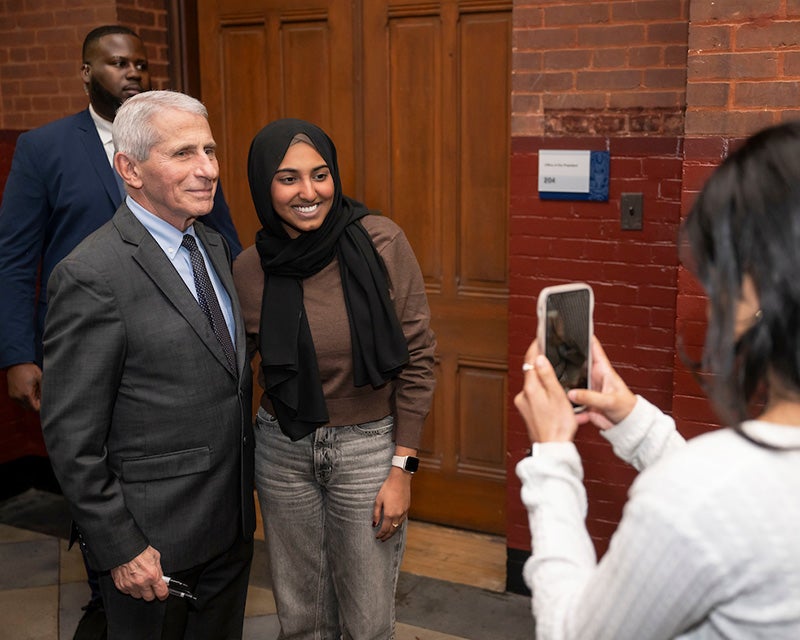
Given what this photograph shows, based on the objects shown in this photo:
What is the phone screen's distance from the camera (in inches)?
57.4

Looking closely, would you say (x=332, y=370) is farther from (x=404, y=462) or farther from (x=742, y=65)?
(x=742, y=65)

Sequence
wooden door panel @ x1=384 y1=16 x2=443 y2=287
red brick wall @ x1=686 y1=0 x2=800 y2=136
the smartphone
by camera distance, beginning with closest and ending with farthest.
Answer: the smartphone → red brick wall @ x1=686 y1=0 x2=800 y2=136 → wooden door panel @ x1=384 y1=16 x2=443 y2=287

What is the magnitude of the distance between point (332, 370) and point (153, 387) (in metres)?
0.51

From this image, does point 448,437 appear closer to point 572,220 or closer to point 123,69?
point 572,220

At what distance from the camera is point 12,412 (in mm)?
4859

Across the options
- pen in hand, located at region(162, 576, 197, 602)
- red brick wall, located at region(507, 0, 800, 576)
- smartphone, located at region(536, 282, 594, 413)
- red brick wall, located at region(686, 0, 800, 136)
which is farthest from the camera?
red brick wall, located at region(507, 0, 800, 576)

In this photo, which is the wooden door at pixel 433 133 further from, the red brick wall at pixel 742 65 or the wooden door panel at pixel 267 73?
the red brick wall at pixel 742 65

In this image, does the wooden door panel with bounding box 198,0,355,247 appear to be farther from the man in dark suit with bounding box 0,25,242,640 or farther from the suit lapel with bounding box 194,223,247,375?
the suit lapel with bounding box 194,223,247,375

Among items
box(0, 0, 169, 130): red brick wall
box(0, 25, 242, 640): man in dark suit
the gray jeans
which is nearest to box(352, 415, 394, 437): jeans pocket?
the gray jeans

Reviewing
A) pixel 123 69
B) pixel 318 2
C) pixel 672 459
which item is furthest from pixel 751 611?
pixel 318 2

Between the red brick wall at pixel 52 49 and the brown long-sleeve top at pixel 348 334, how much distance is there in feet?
7.32

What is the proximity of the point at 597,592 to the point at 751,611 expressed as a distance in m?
0.19

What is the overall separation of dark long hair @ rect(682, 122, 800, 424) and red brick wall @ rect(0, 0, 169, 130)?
3.73m

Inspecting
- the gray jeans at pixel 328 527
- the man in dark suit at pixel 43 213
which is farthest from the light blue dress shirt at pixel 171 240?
the man in dark suit at pixel 43 213
